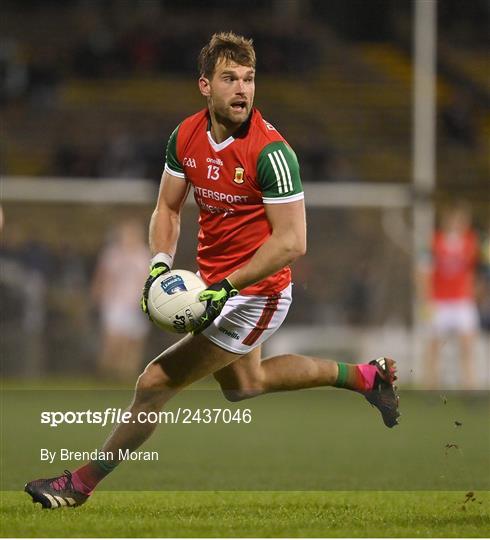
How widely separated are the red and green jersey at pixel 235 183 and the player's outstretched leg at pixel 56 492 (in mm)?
1256

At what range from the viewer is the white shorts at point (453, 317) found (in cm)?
1461

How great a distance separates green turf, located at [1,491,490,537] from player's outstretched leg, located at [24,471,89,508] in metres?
0.05

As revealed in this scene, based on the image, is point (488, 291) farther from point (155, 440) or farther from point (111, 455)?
point (111, 455)

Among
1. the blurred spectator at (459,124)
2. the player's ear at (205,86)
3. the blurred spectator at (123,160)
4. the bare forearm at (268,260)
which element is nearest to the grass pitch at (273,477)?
the bare forearm at (268,260)

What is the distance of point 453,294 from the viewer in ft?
48.4

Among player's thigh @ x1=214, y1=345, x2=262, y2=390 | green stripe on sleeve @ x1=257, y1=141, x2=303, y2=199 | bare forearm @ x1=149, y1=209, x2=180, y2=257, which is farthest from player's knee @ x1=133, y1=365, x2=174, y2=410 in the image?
green stripe on sleeve @ x1=257, y1=141, x2=303, y2=199

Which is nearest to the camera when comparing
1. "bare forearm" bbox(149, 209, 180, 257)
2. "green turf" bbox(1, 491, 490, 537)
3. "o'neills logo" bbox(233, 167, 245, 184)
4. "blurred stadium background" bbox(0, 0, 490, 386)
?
"green turf" bbox(1, 491, 490, 537)

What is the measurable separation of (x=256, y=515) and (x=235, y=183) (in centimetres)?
164

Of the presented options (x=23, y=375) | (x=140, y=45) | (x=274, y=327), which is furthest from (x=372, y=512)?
(x=140, y=45)

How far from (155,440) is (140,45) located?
1626 centimetres

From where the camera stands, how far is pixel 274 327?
7.25 meters

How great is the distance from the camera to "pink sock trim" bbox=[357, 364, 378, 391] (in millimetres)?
7730

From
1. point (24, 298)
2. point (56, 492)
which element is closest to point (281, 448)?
point (56, 492)

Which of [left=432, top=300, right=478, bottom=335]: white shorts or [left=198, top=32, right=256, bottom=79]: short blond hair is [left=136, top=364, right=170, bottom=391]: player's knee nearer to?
[left=198, top=32, right=256, bottom=79]: short blond hair
